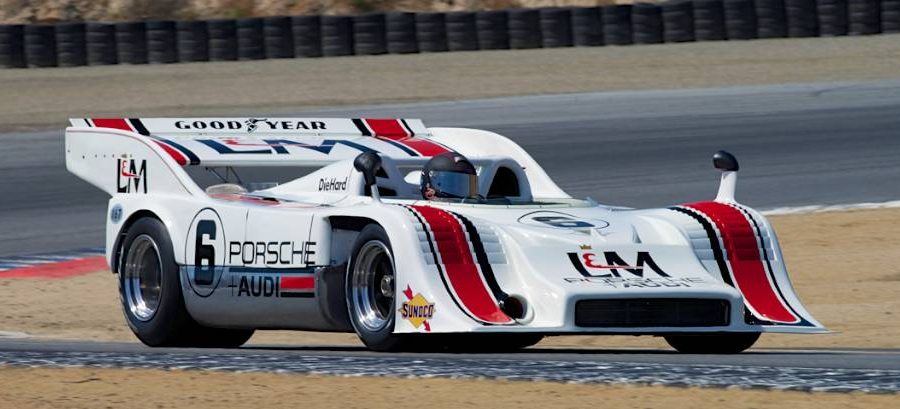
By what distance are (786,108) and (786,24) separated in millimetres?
4312

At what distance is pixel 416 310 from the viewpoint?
777cm

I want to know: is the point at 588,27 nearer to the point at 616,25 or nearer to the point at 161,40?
the point at 616,25

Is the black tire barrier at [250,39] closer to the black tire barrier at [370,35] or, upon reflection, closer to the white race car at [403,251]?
the black tire barrier at [370,35]

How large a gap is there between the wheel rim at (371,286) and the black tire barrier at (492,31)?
58.0 ft

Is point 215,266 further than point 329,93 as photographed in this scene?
No

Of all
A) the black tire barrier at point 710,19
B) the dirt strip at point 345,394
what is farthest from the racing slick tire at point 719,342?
the black tire barrier at point 710,19

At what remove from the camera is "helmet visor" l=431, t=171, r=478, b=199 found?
8.68 meters

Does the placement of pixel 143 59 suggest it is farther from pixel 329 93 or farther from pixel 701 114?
pixel 701 114

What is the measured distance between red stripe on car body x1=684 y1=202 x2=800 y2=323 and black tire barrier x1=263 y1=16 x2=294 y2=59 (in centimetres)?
1738

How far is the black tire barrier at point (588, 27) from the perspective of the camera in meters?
25.5

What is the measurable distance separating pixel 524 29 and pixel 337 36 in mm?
2652

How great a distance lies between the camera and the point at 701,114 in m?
20.9

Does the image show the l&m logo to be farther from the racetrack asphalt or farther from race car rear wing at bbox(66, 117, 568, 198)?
the racetrack asphalt

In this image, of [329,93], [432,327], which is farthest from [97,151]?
[329,93]
